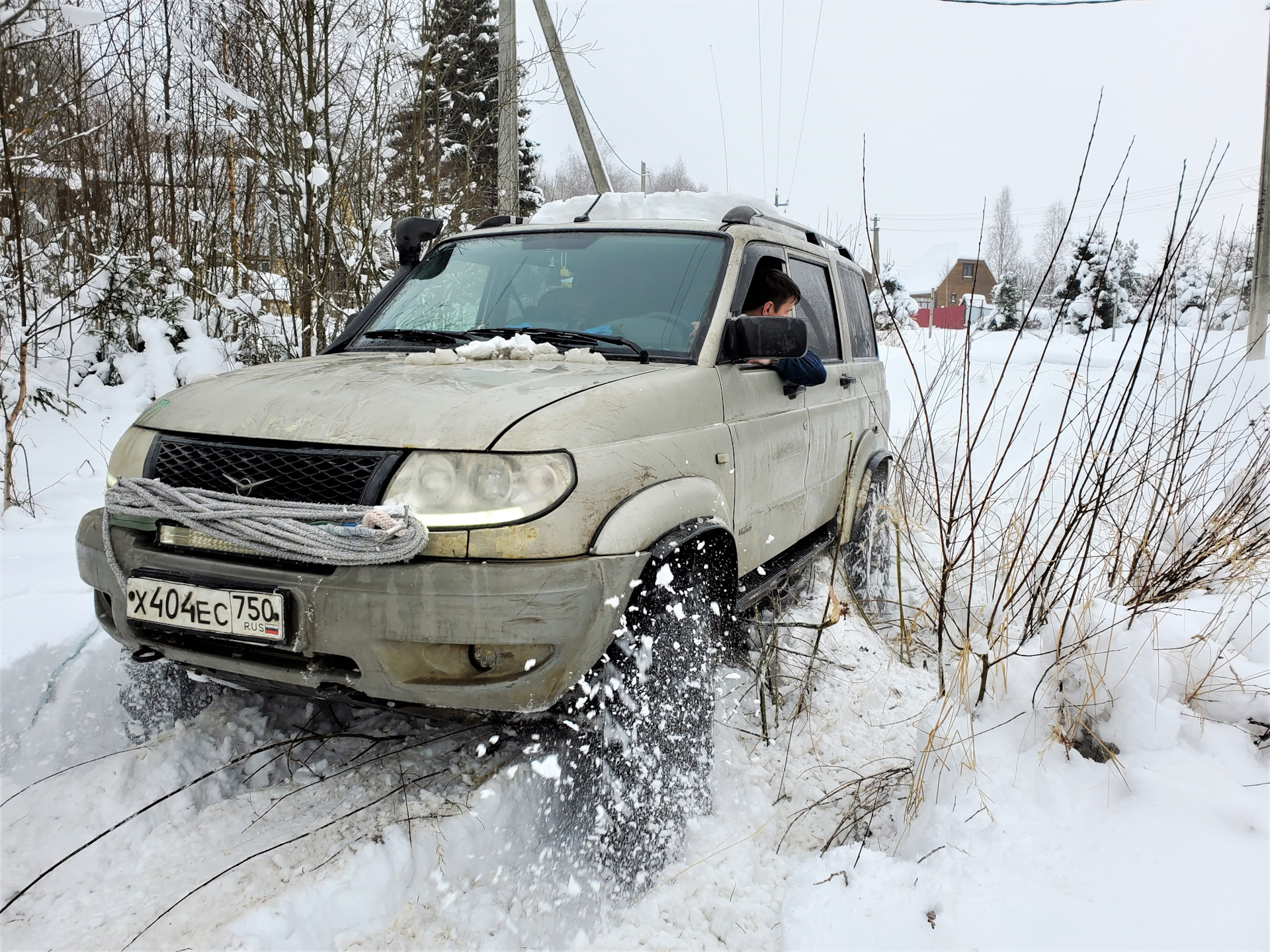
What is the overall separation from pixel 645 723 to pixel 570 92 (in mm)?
8955

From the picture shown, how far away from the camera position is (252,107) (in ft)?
21.2

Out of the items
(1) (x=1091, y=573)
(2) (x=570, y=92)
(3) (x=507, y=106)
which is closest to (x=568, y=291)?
(1) (x=1091, y=573)

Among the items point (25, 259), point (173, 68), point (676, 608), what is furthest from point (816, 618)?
point (173, 68)

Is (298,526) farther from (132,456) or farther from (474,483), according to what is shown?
(132,456)

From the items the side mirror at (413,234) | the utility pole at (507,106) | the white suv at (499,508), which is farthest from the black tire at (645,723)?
the utility pole at (507,106)

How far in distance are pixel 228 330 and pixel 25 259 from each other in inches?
120

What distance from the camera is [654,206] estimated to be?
4.59 meters

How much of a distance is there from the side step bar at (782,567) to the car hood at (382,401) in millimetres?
877

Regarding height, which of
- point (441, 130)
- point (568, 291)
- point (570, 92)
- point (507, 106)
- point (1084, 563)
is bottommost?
point (1084, 563)

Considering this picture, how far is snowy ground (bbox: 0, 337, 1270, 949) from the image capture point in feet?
6.10

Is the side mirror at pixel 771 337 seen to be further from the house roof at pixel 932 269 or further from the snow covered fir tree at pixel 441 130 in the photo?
the house roof at pixel 932 269

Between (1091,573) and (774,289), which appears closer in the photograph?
(1091,573)

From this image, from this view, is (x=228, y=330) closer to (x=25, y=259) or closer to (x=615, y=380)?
(x=25, y=259)

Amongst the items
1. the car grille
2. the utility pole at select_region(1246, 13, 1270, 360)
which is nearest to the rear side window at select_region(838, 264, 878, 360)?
the car grille
